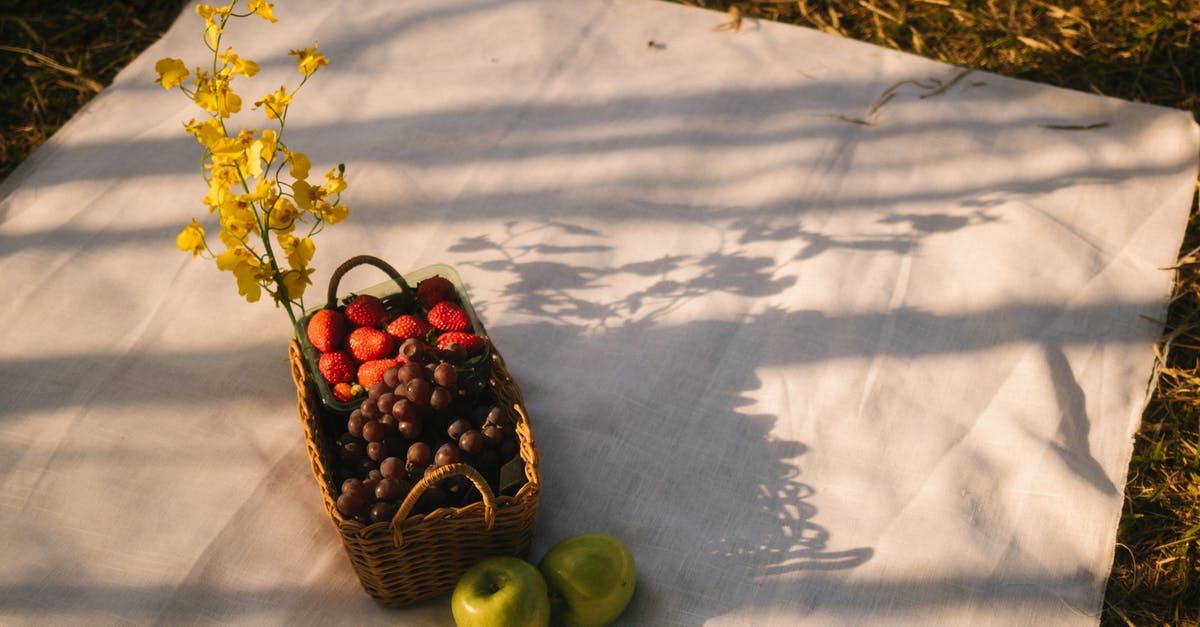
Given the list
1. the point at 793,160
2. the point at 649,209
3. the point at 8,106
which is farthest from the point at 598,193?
the point at 8,106

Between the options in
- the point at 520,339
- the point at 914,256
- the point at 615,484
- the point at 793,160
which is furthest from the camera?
the point at 793,160

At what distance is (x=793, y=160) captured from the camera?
1.95 meters

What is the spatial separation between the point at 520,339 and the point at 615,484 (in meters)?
0.32

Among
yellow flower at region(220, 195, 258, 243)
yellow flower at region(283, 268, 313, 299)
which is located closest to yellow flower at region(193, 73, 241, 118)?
yellow flower at region(220, 195, 258, 243)

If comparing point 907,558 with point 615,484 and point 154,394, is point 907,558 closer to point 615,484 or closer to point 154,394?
point 615,484

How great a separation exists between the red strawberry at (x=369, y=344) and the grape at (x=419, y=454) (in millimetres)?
176

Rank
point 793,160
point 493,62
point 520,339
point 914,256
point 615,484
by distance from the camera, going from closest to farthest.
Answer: point 615,484, point 520,339, point 914,256, point 793,160, point 493,62

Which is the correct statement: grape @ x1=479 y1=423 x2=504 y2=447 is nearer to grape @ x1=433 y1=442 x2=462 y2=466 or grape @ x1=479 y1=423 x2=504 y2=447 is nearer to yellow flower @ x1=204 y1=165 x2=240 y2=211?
grape @ x1=433 y1=442 x2=462 y2=466

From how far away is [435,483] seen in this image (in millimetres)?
1180

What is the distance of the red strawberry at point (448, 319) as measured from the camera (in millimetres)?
1408

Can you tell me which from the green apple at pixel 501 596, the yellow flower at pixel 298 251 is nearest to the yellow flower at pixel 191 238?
the yellow flower at pixel 298 251

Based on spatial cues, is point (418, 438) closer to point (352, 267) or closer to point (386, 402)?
point (386, 402)

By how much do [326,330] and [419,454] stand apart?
255 mm

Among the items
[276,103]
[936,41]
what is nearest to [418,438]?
[276,103]
